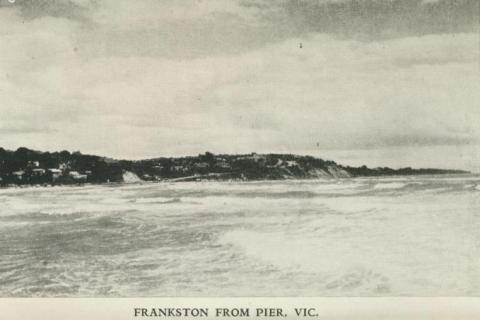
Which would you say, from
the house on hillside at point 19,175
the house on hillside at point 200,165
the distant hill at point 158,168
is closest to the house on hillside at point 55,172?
the distant hill at point 158,168

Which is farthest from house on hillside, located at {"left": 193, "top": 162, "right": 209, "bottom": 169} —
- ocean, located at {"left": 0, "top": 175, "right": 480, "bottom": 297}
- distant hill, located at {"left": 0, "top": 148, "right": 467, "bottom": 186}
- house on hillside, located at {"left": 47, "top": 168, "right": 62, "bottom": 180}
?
house on hillside, located at {"left": 47, "top": 168, "right": 62, "bottom": 180}

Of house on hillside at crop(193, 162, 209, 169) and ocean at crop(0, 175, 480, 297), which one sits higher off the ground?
house on hillside at crop(193, 162, 209, 169)

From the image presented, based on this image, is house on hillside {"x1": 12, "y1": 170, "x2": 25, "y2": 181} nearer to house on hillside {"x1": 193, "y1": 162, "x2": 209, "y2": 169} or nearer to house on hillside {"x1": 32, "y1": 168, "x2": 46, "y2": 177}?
house on hillside {"x1": 32, "y1": 168, "x2": 46, "y2": 177}

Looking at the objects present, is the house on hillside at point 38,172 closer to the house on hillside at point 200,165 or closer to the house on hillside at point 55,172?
the house on hillside at point 55,172

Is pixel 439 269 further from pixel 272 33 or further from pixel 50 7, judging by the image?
pixel 50 7

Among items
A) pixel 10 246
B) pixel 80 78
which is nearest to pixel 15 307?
pixel 10 246

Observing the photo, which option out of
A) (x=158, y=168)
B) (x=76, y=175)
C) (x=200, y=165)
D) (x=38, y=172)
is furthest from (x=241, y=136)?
(x=38, y=172)

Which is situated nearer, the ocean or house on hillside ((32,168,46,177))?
the ocean
